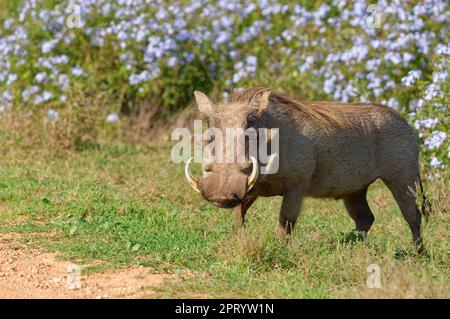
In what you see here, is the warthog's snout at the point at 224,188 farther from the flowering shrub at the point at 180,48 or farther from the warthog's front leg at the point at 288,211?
the flowering shrub at the point at 180,48

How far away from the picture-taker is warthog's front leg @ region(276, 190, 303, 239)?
5.20 meters

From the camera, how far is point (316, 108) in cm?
564

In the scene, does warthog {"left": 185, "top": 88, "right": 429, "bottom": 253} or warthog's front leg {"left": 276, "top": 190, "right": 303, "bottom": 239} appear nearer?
warthog {"left": 185, "top": 88, "right": 429, "bottom": 253}

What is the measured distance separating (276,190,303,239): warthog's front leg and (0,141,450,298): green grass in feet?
0.28

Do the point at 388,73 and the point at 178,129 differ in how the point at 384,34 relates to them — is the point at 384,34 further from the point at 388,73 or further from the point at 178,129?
the point at 178,129

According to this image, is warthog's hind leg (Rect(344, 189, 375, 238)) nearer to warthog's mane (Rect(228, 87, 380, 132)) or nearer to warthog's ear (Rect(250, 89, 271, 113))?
warthog's mane (Rect(228, 87, 380, 132))

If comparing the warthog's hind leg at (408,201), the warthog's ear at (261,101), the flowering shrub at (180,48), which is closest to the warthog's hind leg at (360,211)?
the warthog's hind leg at (408,201)

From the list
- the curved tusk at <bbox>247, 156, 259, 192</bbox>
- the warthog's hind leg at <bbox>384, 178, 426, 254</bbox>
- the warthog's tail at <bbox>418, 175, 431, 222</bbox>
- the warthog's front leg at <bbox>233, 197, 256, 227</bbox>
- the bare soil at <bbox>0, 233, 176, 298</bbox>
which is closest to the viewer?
the bare soil at <bbox>0, 233, 176, 298</bbox>

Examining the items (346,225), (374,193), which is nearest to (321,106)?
(346,225)

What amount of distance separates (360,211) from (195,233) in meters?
1.18

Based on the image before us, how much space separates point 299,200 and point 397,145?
90 cm

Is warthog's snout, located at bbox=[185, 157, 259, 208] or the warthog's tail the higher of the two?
warthog's snout, located at bbox=[185, 157, 259, 208]

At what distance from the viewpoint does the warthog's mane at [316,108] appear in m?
5.32

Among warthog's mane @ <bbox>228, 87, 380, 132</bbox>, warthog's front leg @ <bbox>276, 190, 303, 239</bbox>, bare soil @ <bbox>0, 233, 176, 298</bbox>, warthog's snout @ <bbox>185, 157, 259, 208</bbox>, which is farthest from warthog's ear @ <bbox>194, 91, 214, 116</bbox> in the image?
bare soil @ <bbox>0, 233, 176, 298</bbox>
